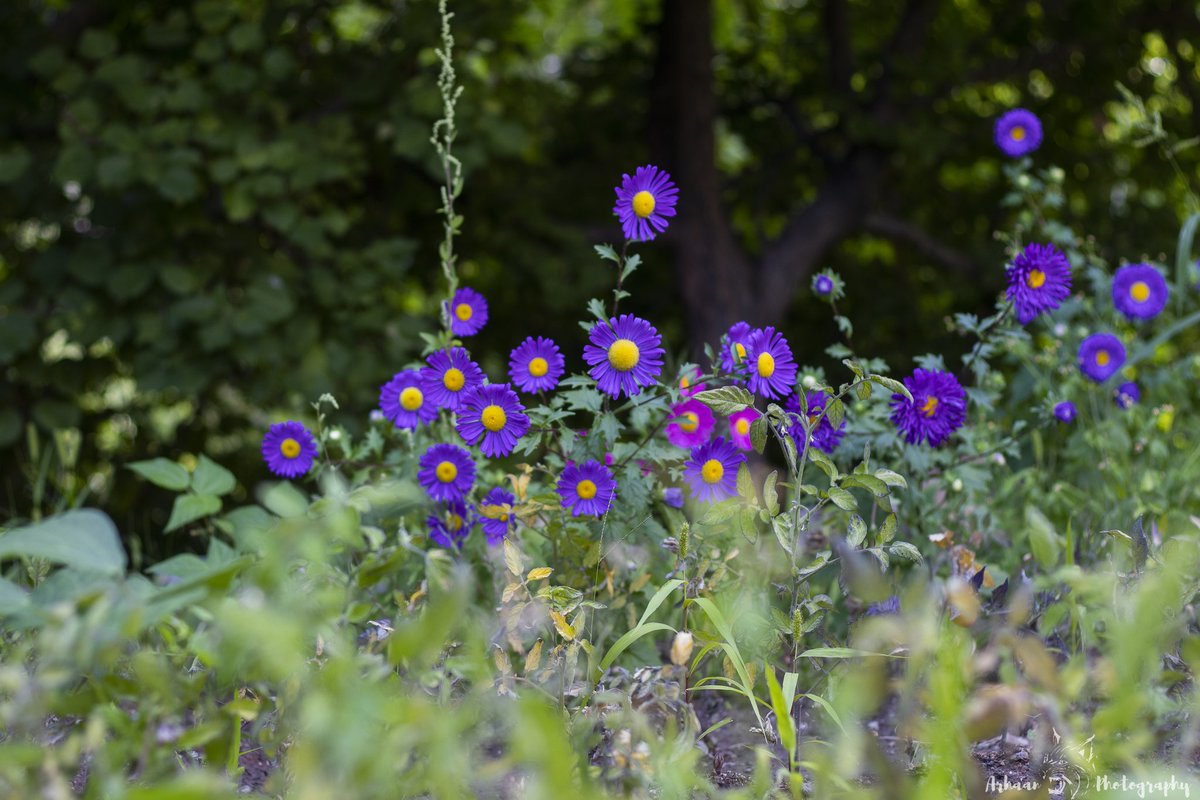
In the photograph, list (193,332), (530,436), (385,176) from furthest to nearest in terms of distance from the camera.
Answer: (385,176), (193,332), (530,436)

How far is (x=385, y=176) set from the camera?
13.1ft

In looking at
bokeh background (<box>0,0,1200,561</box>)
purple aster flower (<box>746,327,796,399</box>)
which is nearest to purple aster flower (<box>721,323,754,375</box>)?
purple aster flower (<box>746,327,796,399</box>)

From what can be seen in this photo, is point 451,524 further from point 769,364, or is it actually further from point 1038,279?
point 1038,279

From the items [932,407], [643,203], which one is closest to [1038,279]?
[932,407]

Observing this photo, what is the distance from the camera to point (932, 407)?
1617 mm

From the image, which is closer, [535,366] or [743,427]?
[535,366]

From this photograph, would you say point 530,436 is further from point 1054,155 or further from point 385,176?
point 1054,155

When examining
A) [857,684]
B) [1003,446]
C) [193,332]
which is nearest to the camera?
[857,684]

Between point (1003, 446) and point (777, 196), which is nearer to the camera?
point (1003, 446)

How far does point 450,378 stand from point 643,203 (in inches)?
15.0

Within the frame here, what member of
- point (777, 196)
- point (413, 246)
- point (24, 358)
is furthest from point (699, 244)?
point (24, 358)

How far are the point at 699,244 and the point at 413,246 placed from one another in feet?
4.83

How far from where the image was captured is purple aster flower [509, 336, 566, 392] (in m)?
1.53

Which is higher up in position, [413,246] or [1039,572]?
[1039,572]
